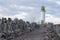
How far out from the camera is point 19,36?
9383 mm

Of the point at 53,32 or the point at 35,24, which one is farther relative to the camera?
the point at 35,24

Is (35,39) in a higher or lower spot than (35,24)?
lower

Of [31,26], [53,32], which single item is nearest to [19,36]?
[53,32]

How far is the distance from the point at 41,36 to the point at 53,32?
73 cm

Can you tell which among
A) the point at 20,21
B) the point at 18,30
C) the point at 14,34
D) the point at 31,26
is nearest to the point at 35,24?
the point at 31,26

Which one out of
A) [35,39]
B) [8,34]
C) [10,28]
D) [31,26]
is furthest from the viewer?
[31,26]

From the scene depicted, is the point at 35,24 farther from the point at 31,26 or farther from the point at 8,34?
the point at 8,34

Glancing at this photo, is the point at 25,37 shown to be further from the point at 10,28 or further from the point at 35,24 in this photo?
the point at 35,24

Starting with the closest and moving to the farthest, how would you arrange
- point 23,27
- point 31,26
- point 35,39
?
point 35,39 → point 23,27 → point 31,26

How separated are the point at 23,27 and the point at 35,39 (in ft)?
7.81

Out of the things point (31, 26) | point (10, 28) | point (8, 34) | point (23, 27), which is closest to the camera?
point (8, 34)

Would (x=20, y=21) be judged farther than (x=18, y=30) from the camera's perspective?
Yes

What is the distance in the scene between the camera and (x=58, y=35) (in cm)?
945

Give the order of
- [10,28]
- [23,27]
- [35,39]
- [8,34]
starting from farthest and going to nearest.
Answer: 1. [23,27]
2. [10,28]
3. [8,34]
4. [35,39]
